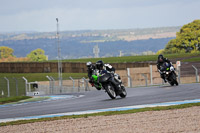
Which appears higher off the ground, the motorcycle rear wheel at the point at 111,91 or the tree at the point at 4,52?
the tree at the point at 4,52

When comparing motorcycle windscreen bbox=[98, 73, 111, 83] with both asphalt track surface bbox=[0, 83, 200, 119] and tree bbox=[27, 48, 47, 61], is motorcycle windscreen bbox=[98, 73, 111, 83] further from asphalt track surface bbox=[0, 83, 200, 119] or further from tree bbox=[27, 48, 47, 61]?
tree bbox=[27, 48, 47, 61]

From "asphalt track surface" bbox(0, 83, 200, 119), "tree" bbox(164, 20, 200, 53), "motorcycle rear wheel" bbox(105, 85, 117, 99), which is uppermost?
"tree" bbox(164, 20, 200, 53)

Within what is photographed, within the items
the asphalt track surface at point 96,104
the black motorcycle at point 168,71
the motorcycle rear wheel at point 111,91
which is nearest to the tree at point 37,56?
the black motorcycle at point 168,71

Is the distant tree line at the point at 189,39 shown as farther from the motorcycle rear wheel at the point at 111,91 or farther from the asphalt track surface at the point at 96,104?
the motorcycle rear wheel at the point at 111,91

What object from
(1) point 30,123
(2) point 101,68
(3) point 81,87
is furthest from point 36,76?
(1) point 30,123

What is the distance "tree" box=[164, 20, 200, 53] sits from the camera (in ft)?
331

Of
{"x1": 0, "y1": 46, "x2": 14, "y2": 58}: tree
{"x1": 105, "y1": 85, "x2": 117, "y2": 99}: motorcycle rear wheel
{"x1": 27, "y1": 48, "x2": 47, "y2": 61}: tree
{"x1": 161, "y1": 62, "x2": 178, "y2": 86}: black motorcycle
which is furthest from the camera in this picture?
{"x1": 0, "y1": 46, "x2": 14, "y2": 58}: tree

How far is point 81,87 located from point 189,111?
1257 inches

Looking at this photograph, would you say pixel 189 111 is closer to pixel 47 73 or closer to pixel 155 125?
pixel 155 125

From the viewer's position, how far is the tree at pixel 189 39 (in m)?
101

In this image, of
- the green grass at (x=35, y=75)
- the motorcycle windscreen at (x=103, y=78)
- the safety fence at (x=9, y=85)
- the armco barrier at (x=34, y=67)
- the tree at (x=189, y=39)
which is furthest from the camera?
the tree at (x=189, y=39)

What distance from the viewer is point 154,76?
154ft

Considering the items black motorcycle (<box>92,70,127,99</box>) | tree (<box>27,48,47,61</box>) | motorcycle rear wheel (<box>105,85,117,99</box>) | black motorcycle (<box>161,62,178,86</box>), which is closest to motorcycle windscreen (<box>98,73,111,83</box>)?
black motorcycle (<box>92,70,127,99</box>)

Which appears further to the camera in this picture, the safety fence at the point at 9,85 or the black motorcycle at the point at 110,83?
the safety fence at the point at 9,85
